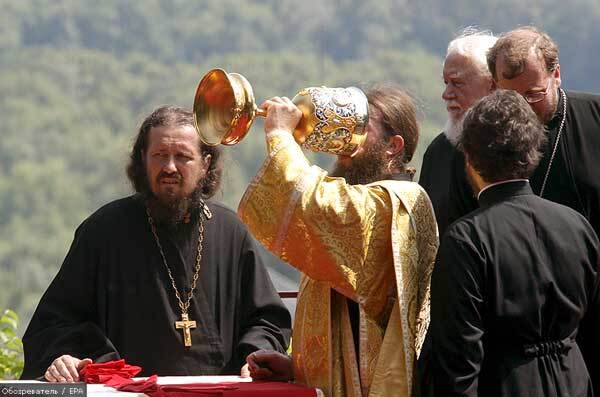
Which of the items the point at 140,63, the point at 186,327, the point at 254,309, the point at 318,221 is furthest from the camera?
the point at 140,63

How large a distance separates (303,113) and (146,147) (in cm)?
169

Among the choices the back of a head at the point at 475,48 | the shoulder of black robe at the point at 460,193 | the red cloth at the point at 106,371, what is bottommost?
the red cloth at the point at 106,371

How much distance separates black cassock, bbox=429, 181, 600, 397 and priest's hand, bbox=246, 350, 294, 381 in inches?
25.1

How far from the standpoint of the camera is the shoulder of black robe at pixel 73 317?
482cm

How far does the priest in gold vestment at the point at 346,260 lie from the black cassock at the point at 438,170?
3.57 feet

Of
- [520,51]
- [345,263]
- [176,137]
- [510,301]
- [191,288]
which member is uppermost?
[520,51]

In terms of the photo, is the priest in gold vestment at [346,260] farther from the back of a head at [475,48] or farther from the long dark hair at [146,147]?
the long dark hair at [146,147]

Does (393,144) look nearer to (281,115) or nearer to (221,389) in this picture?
(281,115)

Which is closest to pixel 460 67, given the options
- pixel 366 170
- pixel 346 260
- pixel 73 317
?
pixel 366 170

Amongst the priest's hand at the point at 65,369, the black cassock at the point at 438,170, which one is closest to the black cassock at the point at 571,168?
the black cassock at the point at 438,170

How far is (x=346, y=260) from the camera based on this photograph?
365 centimetres

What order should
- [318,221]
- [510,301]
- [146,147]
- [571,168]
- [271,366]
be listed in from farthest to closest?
[146,147], [571,168], [271,366], [318,221], [510,301]

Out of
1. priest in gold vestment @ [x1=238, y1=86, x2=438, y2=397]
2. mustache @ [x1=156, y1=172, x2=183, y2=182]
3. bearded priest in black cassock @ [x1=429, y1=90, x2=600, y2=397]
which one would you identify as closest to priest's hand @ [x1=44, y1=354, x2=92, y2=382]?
priest in gold vestment @ [x1=238, y1=86, x2=438, y2=397]

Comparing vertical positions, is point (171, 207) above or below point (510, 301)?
above
